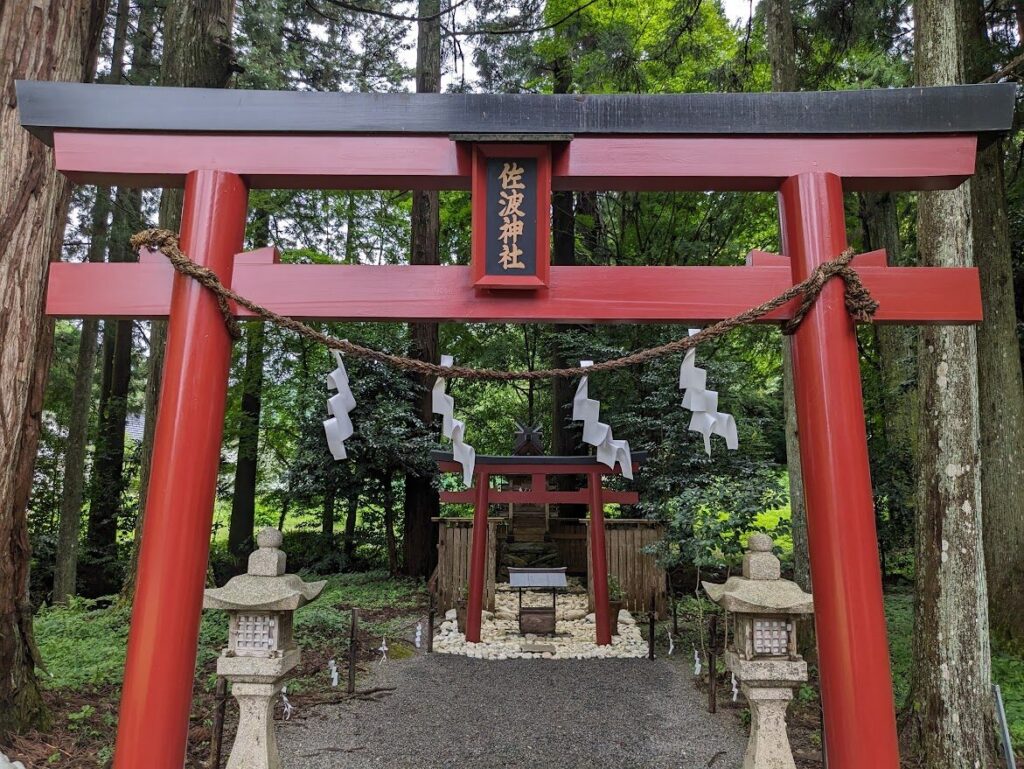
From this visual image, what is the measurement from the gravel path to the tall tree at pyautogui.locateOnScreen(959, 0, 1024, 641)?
3203mm

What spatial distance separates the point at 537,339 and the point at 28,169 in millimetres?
12526

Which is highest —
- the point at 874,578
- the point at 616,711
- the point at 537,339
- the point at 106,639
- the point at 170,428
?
the point at 537,339

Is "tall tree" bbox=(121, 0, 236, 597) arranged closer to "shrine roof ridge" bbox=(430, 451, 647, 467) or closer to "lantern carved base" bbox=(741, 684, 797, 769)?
"shrine roof ridge" bbox=(430, 451, 647, 467)

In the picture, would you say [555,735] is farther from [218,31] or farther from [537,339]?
[537,339]

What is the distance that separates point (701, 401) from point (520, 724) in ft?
11.9

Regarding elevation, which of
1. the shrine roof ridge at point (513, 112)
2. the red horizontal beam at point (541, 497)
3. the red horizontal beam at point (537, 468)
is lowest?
the red horizontal beam at point (541, 497)

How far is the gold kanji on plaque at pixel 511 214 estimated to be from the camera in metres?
3.10

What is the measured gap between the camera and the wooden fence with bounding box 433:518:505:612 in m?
9.70

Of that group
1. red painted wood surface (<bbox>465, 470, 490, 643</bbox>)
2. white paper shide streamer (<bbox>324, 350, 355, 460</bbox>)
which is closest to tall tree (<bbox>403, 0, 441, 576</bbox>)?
red painted wood surface (<bbox>465, 470, 490, 643</bbox>)

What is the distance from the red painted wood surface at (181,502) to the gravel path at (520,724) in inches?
99.2

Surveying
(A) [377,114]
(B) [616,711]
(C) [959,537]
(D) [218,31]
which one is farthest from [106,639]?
(C) [959,537]

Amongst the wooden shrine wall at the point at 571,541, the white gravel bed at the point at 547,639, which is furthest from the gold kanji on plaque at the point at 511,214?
the wooden shrine wall at the point at 571,541

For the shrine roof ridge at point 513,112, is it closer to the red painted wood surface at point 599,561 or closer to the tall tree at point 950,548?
the tall tree at point 950,548

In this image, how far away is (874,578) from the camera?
9.09ft
